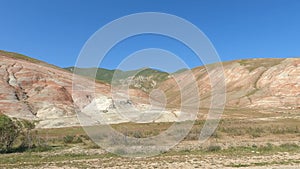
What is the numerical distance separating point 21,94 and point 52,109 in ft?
29.8

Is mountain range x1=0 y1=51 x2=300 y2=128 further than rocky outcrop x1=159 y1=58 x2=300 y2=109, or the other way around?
rocky outcrop x1=159 y1=58 x2=300 y2=109

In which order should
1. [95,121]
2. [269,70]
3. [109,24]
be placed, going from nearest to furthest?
1. [109,24]
2. [95,121]
3. [269,70]

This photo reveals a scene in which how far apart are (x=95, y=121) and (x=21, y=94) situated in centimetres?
2140

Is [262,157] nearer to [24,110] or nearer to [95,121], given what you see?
[95,121]

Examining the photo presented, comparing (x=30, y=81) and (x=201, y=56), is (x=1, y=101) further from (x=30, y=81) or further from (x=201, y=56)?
(x=201, y=56)

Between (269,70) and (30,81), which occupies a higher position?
(269,70)

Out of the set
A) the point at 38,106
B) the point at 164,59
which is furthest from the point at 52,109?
the point at 164,59

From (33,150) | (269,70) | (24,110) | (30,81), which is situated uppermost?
(269,70)

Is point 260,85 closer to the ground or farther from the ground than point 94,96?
farther from the ground

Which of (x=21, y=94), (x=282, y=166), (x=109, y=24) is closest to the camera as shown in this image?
(x=282, y=166)

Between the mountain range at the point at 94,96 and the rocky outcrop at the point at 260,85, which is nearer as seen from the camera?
the mountain range at the point at 94,96

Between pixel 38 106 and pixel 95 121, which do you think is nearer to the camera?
pixel 95 121

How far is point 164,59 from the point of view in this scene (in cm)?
2194

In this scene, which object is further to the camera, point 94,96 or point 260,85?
point 260,85
